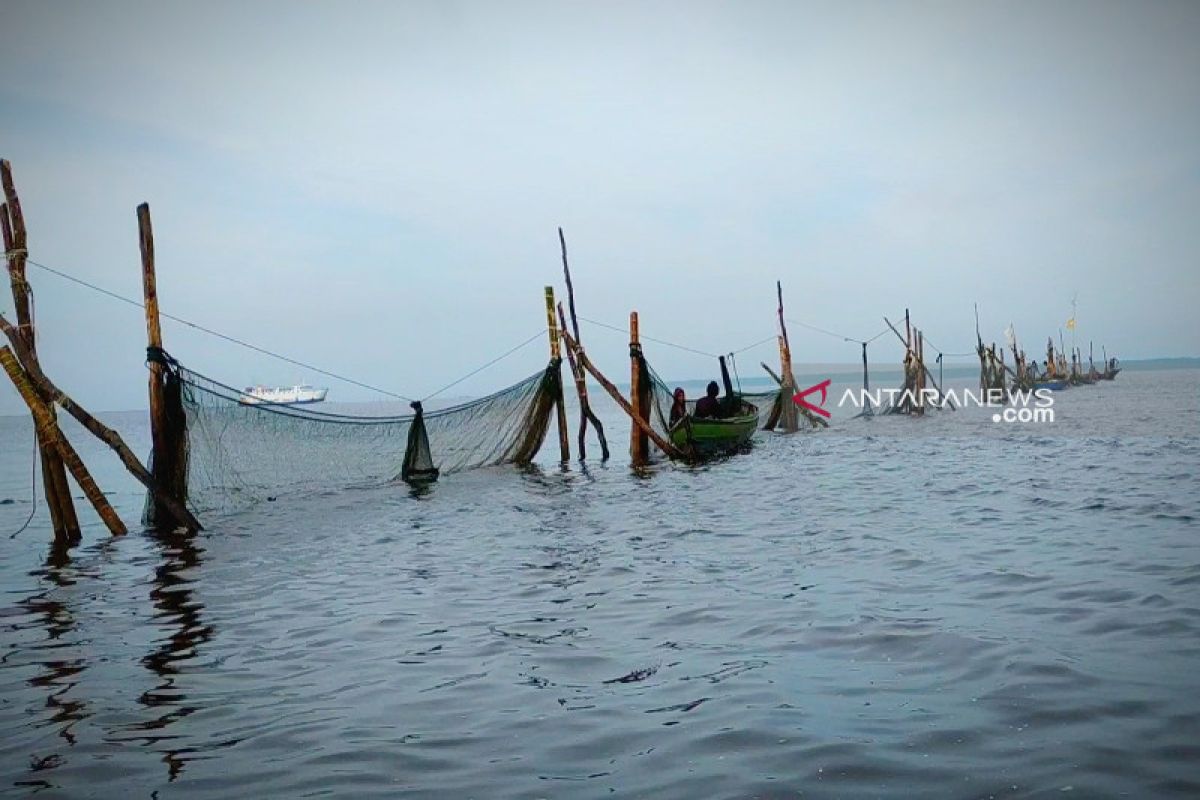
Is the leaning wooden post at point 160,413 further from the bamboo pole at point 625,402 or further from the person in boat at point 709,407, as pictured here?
the person in boat at point 709,407

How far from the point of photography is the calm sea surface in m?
3.48

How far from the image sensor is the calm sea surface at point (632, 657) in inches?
137

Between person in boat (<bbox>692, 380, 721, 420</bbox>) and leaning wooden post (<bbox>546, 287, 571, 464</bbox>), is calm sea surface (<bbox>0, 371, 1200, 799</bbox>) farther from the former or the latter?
person in boat (<bbox>692, 380, 721, 420</bbox>)

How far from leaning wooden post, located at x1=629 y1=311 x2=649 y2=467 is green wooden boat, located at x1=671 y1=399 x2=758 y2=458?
1.07m

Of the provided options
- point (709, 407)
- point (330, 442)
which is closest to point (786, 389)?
point (709, 407)

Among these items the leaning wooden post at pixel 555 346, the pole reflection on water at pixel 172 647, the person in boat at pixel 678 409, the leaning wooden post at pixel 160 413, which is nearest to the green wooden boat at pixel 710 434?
the person in boat at pixel 678 409

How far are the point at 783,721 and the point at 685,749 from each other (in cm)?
53

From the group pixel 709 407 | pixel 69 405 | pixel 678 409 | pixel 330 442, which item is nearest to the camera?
pixel 69 405

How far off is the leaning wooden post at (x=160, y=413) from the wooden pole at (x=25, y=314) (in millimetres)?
990

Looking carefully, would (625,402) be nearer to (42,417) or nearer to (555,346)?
(555,346)

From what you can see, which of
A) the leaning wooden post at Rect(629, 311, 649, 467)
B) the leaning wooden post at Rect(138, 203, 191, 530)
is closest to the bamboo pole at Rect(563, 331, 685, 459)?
the leaning wooden post at Rect(629, 311, 649, 467)

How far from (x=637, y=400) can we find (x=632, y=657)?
14.5 meters

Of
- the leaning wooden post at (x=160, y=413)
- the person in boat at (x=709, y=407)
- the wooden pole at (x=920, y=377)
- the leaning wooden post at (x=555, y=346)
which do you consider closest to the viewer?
the leaning wooden post at (x=160, y=413)

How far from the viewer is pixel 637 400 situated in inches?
765
